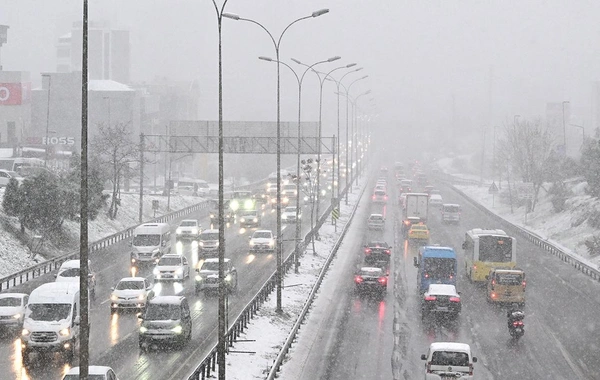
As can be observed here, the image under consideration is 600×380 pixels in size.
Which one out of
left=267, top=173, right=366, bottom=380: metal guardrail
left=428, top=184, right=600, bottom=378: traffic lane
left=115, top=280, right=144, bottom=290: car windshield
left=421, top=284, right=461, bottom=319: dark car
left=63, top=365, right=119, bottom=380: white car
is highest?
left=63, top=365, right=119, bottom=380: white car

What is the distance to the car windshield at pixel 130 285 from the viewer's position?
36281 millimetres

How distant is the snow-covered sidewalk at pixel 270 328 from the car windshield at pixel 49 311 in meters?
5.38

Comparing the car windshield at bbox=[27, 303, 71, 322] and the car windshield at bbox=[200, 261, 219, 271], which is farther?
the car windshield at bbox=[200, 261, 219, 271]

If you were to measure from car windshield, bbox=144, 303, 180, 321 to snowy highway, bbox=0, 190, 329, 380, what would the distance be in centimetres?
108

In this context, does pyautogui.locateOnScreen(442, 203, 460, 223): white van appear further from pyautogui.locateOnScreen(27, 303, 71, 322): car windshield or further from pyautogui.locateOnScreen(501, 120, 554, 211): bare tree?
pyautogui.locateOnScreen(27, 303, 71, 322): car windshield

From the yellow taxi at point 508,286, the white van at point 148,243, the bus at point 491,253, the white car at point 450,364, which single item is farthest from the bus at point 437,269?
the white van at point 148,243

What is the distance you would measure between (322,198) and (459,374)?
86299 millimetres

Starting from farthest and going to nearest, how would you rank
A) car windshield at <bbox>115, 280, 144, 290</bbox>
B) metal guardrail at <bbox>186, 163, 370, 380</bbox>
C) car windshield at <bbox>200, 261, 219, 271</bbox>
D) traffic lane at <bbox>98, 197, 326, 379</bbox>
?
car windshield at <bbox>200, 261, 219, 271</bbox>
car windshield at <bbox>115, 280, 144, 290</bbox>
traffic lane at <bbox>98, 197, 326, 379</bbox>
metal guardrail at <bbox>186, 163, 370, 380</bbox>

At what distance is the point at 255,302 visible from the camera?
35625mm

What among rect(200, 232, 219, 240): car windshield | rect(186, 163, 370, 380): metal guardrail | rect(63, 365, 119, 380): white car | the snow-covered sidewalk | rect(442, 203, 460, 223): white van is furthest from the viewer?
rect(442, 203, 460, 223): white van

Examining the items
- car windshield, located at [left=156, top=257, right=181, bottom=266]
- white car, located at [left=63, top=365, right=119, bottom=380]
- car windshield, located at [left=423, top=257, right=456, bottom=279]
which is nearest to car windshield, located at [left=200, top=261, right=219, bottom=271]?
car windshield, located at [left=156, top=257, right=181, bottom=266]

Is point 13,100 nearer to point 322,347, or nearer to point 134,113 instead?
point 134,113

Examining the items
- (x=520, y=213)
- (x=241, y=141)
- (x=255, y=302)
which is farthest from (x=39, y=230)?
(x=520, y=213)

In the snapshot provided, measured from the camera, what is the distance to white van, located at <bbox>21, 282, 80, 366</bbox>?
87.6 ft
